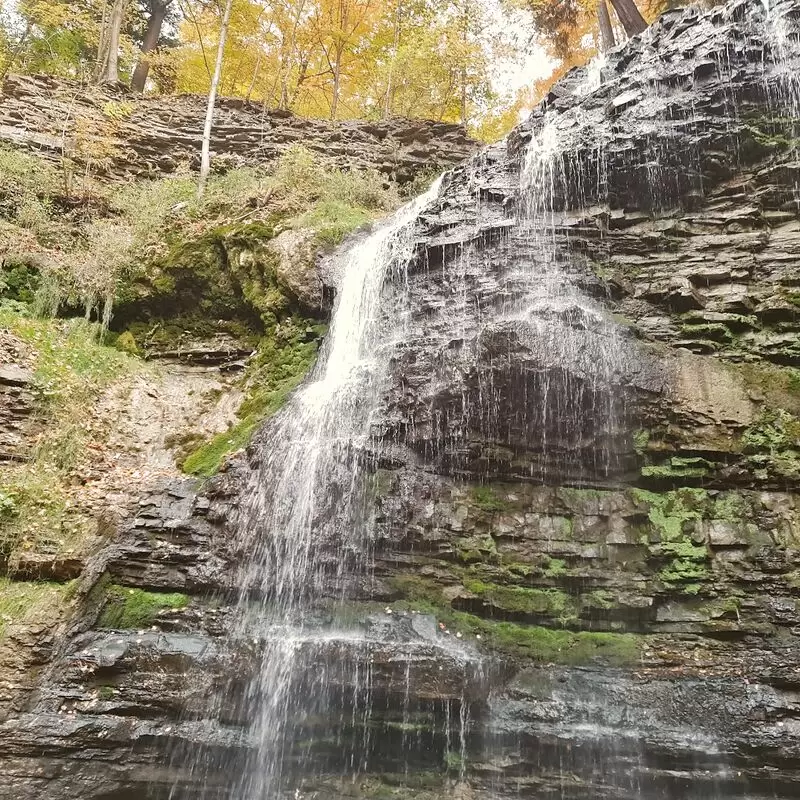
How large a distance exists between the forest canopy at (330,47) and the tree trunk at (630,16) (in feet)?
9.39

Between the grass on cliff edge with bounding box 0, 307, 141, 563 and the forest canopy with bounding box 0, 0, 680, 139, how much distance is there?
10.5 metres

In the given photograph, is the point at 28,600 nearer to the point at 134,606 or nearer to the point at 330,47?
the point at 134,606

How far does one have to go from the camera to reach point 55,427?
7586mm

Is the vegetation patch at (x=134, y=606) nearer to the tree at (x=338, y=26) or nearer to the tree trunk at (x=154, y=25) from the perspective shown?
the tree at (x=338, y=26)

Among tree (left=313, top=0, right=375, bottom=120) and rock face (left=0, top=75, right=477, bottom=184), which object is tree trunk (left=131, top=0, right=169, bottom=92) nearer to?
rock face (left=0, top=75, right=477, bottom=184)

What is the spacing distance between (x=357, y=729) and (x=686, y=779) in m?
2.92

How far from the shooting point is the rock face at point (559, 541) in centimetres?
504

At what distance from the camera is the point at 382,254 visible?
9305 mm

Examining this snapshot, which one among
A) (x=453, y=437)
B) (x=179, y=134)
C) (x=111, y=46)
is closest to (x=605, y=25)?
(x=179, y=134)

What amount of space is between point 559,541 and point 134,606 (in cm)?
462

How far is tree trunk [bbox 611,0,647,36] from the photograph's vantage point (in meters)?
13.6

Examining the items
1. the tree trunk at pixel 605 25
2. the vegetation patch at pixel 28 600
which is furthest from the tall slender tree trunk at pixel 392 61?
the vegetation patch at pixel 28 600

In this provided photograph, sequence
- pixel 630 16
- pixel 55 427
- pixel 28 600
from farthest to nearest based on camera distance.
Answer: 1. pixel 630 16
2. pixel 55 427
3. pixel 28 600

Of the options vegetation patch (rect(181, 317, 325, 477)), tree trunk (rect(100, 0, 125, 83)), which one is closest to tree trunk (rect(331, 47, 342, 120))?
tree trunk (rect(100, 0, 125, 83))
